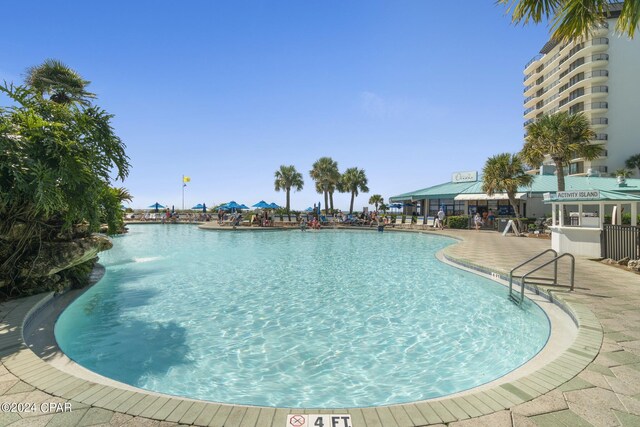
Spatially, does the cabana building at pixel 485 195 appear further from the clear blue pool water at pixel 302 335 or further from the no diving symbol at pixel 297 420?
the no diving symbol at pixel 297 420

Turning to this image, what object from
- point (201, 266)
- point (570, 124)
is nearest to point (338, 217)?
point (570, 124)

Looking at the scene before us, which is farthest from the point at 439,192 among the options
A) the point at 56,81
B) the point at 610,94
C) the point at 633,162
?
the point at 610,94

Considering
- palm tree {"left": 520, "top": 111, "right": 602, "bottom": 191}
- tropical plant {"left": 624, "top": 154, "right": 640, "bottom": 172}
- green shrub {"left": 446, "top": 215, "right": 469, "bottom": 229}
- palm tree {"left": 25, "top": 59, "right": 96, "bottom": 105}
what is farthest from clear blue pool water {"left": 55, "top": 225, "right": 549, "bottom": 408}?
tropical plant {"left": 624, "top": 154, "right": 640, "bottom": 172}

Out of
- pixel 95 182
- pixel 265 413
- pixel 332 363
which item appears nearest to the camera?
pixel 265 413

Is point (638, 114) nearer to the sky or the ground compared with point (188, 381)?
nearer to the sky

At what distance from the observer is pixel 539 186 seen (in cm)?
3039

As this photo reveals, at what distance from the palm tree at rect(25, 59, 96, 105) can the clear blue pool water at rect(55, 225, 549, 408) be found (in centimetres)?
1008

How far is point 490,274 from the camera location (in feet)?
29.9

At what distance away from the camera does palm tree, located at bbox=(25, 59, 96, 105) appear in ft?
46.5

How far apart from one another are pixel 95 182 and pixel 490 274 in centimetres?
970

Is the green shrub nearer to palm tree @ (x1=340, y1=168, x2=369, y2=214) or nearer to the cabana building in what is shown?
the cabana building

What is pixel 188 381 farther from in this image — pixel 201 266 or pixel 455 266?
pixel 455 266

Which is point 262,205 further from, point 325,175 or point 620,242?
point 620,242

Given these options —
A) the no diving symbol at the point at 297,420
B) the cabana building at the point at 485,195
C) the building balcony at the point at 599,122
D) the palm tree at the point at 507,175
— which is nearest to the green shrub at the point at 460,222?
the cabana building at the point at 485,195
